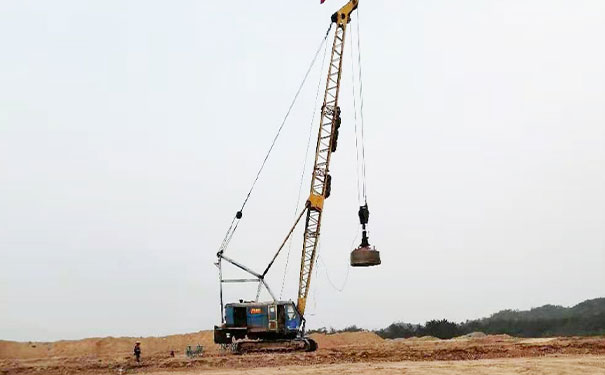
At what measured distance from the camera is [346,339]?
61438 mm

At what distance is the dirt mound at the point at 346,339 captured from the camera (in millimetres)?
59438

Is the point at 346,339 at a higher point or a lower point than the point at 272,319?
lower

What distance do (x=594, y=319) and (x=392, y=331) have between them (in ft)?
71.8

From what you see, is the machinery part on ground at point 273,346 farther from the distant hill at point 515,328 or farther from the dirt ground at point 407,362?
the distant hill at point 515,328

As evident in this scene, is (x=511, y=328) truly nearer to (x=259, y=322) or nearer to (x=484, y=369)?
(x=259, y=322)

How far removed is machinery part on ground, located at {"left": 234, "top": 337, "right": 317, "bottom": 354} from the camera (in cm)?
3725

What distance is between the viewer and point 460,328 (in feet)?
206

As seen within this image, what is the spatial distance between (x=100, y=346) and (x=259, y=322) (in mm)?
29113

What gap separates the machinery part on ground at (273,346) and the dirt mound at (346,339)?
20816 millimetres

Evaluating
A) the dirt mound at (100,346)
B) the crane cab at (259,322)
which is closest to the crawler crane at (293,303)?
the crane cab at (259,322)

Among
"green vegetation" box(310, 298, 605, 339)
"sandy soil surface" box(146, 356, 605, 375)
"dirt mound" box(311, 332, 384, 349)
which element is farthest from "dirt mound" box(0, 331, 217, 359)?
"sandy soil surface" box(146, 356, 605, 375)

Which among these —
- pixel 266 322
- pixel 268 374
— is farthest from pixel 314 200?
pixel 268 374

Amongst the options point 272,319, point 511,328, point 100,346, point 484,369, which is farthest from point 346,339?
point 484,369

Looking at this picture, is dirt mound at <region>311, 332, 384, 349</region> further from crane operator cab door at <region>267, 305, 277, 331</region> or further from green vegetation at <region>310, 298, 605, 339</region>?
crane operator cab door at <region>267, 305, 277, 331</region>
